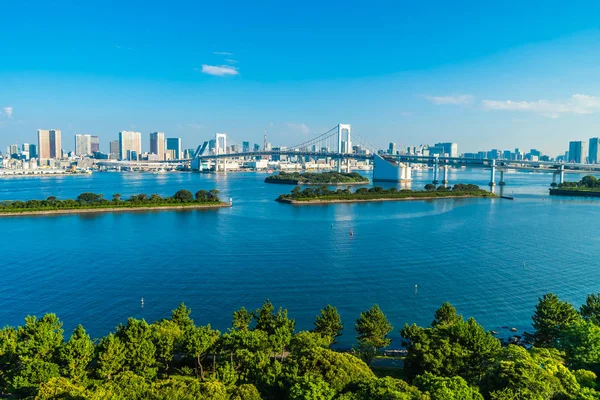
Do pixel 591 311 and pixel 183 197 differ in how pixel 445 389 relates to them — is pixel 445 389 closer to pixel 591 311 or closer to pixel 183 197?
pixel 591 311

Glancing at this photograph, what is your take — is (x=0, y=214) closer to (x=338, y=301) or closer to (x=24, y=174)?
(x=338, y=301)

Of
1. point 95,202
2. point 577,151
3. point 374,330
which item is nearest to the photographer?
point 374,330

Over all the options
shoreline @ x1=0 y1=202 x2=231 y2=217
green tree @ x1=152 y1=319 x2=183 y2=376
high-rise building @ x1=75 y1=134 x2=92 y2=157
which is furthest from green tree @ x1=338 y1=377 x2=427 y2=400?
high-rise building @ x1=75 y1=134 x2=92 y2=157

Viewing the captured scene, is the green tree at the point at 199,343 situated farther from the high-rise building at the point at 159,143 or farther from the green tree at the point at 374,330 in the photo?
the high-rise building at the point at 159,143

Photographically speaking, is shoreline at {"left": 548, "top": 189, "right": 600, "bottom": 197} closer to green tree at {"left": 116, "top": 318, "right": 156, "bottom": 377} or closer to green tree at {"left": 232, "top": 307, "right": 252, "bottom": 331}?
green tree at {"left": 232, "top": 307, "right": 252, "bottom": 331}

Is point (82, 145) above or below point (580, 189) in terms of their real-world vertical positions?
above

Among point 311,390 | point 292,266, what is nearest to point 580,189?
point 292,266

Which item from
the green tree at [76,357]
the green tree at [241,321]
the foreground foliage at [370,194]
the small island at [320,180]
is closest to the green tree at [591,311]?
the green tree at [241,321]
